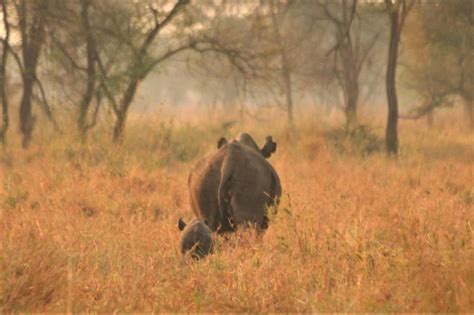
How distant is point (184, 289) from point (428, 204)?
12.0ft

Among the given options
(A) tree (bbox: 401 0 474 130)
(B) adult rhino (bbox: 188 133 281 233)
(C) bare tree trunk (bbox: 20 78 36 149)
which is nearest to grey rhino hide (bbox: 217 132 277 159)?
(B) adult rhino (bbox: 188 133 281 233)

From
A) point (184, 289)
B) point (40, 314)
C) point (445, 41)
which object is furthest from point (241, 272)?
point (445, 41)

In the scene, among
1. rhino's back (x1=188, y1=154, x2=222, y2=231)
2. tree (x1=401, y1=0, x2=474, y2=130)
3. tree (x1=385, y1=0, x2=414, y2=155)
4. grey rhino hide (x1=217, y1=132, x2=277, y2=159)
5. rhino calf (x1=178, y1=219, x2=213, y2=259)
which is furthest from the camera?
tree (x1=401, y1=0, x2=474, y2=130)

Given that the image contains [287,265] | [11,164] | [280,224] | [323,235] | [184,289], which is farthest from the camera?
[11,164]

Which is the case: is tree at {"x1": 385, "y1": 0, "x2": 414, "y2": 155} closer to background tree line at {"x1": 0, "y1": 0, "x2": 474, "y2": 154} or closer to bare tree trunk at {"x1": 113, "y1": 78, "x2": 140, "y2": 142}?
background tree line at {"x1": 0, "y1": 0, "x2": 474, "y2": 154}

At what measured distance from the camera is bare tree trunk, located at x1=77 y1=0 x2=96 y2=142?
559 inches

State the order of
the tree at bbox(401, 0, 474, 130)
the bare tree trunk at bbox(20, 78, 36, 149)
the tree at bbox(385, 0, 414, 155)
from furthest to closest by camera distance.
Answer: the tree at bbox(401, 0, 474, 130), the bare tree trunk at bbox(20, 78, 36, 149), the tree at bbox(385, 0, 414, 155)

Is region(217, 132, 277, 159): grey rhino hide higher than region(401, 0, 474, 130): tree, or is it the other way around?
region(401, 0, 474, 130): tree

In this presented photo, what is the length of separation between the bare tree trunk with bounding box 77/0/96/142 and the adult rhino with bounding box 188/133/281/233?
8.51 meters

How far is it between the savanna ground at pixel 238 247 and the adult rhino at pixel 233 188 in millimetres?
181

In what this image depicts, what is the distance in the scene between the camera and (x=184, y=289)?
4.52 m

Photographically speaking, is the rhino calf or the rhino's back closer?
the rhino calf

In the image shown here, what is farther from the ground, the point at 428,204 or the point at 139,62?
the point at 139,62

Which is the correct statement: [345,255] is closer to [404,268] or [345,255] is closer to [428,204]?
[404,268]
